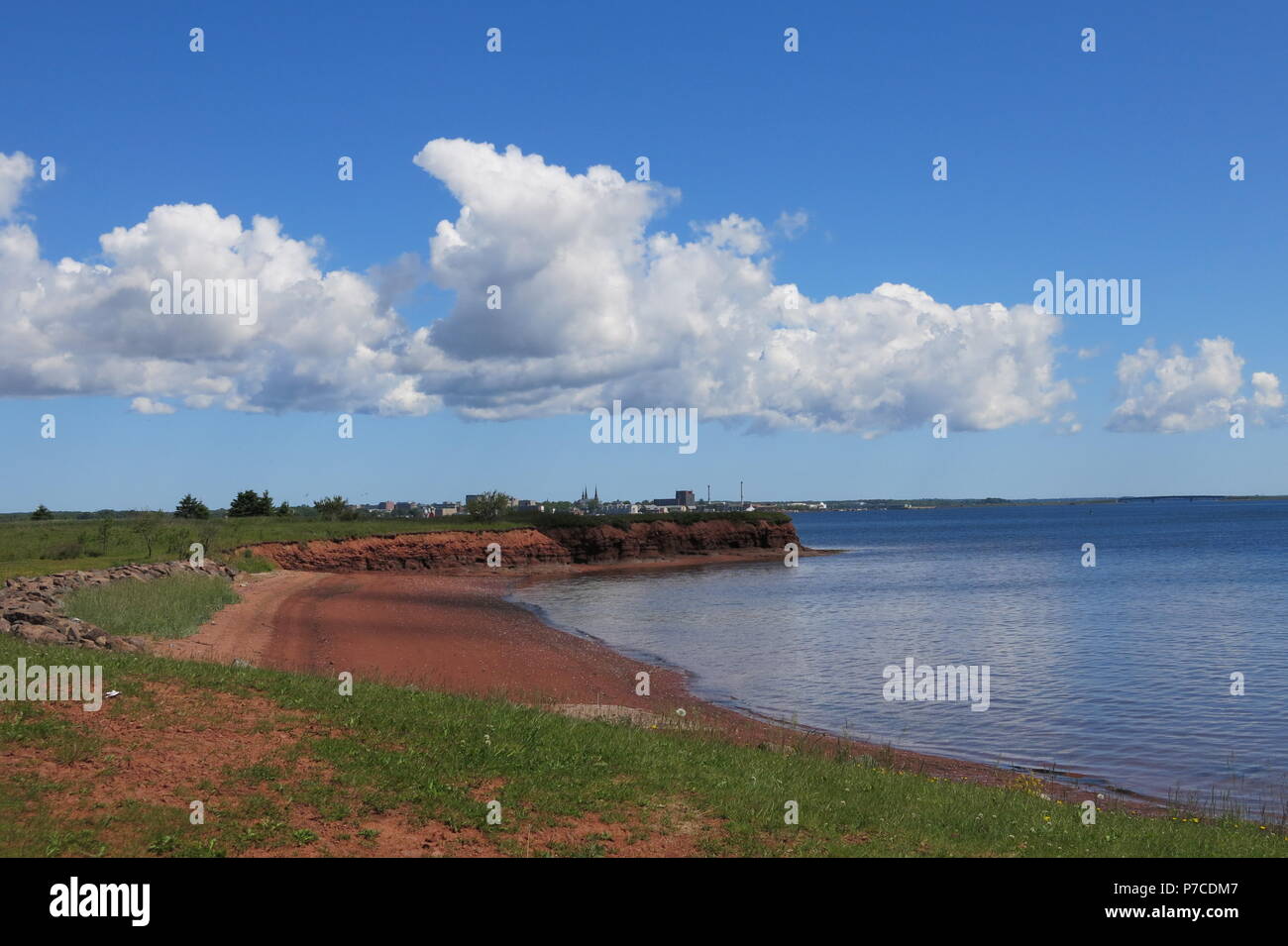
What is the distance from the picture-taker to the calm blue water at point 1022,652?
1891 cm

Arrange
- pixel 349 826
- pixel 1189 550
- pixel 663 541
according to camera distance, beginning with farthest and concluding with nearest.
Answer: pixel 663 541, pixel 1189 550, pixel 349 826

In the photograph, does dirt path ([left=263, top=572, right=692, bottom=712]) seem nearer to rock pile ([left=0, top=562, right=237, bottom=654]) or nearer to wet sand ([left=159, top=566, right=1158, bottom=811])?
wet sand ([left=159, top=566, right=1158, bottom=811])

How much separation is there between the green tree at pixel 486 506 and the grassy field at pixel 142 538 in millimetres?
12115

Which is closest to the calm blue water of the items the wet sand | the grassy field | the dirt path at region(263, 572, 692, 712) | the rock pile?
the wet sand

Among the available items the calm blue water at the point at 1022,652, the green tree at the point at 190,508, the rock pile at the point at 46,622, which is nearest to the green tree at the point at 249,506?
the green tree at the point at 190,508

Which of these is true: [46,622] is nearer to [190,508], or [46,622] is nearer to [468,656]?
[468,656]

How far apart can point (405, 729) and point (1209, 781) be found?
14085 millimetres

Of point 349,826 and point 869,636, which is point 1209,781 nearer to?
point 349,826

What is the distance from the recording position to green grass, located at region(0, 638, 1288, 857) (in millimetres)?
8781

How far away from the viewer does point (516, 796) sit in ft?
32.7

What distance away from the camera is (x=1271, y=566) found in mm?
70375

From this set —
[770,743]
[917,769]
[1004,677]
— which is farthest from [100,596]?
[1004,677]

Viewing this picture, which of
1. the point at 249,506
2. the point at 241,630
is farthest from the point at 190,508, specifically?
the point at 241,630

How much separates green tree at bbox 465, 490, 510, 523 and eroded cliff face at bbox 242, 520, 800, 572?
12.7m
